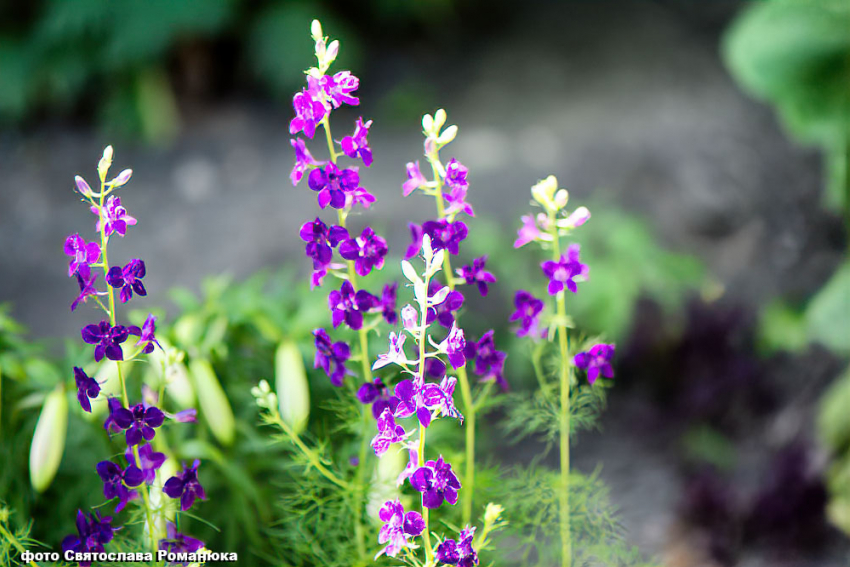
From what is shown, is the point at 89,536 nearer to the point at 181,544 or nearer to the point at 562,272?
the point at 181,544

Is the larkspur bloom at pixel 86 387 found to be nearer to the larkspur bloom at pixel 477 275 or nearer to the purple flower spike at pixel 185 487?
the purple flower spike at pixel 185 487

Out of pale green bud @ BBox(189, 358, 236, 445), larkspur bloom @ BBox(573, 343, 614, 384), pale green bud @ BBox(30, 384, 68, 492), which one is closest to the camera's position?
larkspur bloom @ BBox(573, 343, 614, 384)

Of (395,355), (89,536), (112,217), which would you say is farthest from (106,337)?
(395,355)

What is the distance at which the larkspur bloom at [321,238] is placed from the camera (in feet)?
3.22

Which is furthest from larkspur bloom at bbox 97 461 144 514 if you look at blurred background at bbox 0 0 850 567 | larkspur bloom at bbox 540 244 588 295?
blurred background at bbox 0 0 850 567

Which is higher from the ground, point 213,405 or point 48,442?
point 213,405

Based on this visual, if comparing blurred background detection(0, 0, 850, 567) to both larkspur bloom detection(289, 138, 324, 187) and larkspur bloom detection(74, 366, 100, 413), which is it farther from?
larkspur bloom detection(289, 138, 324, 187)

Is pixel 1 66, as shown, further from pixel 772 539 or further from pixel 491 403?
pixel 772 539

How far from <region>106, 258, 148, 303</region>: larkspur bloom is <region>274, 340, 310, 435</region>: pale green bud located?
0.44 metres

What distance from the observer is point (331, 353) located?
107cm

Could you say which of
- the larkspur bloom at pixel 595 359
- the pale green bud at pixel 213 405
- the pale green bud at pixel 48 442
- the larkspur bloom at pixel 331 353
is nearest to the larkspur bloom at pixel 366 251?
the larkspur bloom at pixel 331 353

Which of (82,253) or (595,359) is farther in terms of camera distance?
(595,359)

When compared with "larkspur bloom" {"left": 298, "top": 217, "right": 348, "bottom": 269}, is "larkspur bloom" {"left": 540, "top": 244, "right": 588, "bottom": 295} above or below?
below

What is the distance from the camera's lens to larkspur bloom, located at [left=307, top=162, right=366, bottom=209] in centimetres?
97
